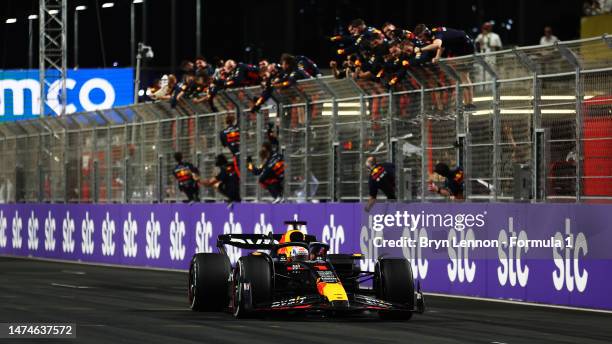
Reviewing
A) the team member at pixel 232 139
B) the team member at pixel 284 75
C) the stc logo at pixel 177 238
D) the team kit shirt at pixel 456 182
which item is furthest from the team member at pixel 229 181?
the team kit shirt at pixel 456 182

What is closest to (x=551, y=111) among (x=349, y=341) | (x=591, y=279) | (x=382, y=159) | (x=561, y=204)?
(x=561, y=204)

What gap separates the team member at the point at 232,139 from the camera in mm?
28625

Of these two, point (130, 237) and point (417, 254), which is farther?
point (130, 237)

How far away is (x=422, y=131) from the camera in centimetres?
2281

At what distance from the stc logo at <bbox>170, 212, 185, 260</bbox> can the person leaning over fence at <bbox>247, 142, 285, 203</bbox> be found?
11.8 feet

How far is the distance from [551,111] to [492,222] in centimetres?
169

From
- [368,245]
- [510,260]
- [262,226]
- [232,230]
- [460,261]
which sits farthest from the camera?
[232,230]

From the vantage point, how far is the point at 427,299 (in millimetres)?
20328

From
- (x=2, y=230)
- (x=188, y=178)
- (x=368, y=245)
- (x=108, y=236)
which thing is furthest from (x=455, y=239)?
(x=2, y=230)

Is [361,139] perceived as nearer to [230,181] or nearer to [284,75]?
[284,75]

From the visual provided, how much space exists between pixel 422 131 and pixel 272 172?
4.88 m

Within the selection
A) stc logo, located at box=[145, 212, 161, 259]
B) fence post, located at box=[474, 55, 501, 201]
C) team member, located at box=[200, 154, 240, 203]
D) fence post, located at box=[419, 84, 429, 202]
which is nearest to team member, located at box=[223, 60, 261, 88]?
team member, located at box=[200, 154, 240, 203]

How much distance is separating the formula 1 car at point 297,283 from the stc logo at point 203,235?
39.3 feet

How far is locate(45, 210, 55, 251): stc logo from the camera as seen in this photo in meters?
37.3
